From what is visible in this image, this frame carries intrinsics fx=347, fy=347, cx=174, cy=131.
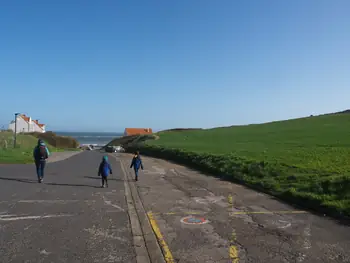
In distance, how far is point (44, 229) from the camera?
22.0ft

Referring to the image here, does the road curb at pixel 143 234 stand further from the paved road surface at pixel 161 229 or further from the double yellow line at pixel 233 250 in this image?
the double yellow line at pixel 233 250

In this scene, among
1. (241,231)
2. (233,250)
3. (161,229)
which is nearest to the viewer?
(233,250)

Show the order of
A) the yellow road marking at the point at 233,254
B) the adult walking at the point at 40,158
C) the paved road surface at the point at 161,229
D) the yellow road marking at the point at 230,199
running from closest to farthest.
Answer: the yellow road marking at the point at 233,254, the paved road surface at the point at 161,229, the yellow road marking at the point at 230,199, the adult walking at the point at 40,158

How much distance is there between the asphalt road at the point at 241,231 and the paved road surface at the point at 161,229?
0.6 inches

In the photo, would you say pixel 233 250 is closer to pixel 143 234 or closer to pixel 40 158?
pixel 143 234

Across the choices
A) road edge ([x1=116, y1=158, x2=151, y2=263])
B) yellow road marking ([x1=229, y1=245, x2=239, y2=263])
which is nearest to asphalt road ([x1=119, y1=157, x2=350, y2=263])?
yellow road marking ([x1=229, y1=245, x2=239, y2=263])

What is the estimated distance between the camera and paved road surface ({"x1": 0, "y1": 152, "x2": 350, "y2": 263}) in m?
5.44

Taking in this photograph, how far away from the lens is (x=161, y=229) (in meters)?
6.98

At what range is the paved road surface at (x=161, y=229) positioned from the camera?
5441 mm

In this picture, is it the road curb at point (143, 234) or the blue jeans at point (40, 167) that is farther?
the blue jeans at point (40, 167)

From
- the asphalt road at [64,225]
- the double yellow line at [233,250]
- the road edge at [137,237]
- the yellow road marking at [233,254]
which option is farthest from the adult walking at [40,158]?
the yellow road marking at [233,254]

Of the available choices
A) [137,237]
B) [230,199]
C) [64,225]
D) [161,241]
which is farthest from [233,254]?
[230,199]

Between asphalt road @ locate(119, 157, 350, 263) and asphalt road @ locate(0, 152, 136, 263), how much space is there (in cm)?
80

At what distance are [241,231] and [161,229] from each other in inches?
62.5
